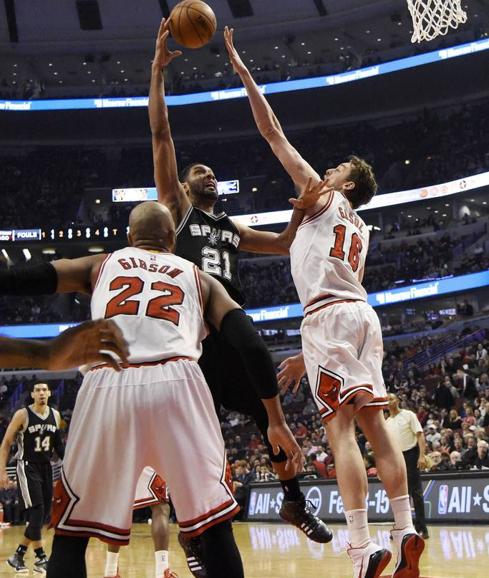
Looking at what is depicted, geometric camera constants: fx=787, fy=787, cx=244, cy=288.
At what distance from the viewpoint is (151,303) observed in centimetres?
353

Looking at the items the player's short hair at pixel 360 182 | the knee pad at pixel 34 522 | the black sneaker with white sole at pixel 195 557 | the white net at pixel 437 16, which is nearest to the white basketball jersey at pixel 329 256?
the player's short hair at pixel 360 182

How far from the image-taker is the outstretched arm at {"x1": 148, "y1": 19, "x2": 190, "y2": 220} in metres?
4.96

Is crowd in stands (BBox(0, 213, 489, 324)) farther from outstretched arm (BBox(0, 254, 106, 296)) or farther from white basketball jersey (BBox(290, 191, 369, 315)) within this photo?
outstretched arm (BBox(0, 254, 106, 296))

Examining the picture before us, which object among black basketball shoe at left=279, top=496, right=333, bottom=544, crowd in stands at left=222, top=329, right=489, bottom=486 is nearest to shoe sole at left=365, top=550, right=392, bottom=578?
black basketball shoe at left=279, top=496, right=333, bottom=544

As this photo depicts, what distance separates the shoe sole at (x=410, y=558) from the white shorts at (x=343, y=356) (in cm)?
81

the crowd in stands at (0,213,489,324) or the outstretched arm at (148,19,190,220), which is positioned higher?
the crowd in stands at (0,213,489,324)

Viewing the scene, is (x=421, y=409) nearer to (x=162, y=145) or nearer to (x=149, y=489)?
(x=149, y=489)

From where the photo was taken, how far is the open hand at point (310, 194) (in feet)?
16.7

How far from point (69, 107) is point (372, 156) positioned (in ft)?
44.4

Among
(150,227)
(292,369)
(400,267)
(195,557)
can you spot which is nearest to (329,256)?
(292,369)

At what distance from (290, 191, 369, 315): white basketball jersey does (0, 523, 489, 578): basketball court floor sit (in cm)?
233

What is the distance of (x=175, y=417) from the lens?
11.0 ft

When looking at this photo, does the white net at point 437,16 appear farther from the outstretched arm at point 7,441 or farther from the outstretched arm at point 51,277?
the outstretched arm at point 51,277

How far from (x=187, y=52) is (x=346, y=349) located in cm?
3319
